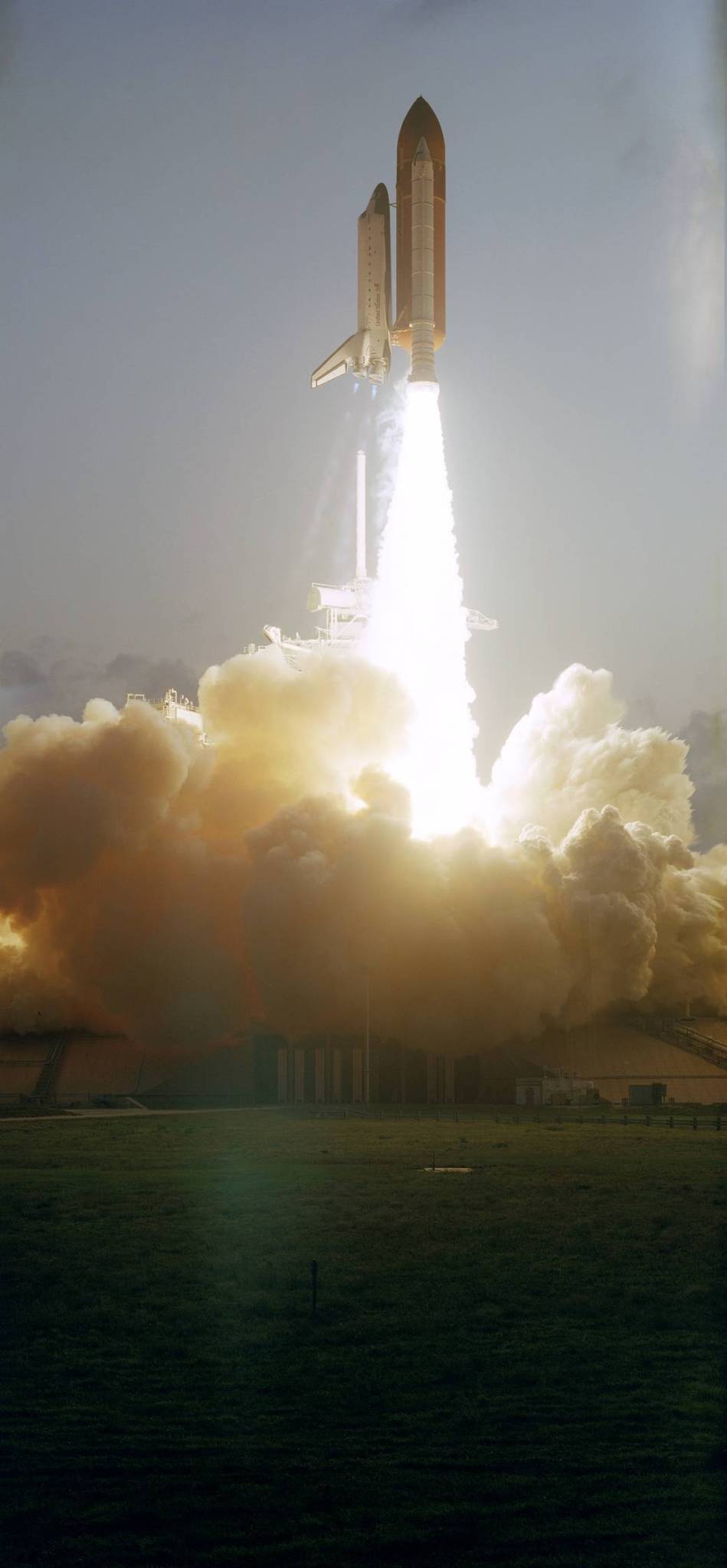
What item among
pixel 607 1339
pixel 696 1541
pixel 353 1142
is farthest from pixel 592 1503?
pixel 353 1142

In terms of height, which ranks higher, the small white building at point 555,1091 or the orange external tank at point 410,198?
the orange external tank at point 410,198

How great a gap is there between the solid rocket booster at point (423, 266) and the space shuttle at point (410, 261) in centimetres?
A: 3

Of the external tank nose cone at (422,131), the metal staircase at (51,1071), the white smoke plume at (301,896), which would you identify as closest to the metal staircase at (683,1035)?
the white smoke plume at (301,896)

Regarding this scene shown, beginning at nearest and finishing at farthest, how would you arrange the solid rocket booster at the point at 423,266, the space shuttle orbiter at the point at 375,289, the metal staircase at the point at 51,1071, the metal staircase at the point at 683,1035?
1. the solid rocket booster at the point at 423,266
2. the space shuttle orbiter at the point at 375,289
3. the metal staircase at the point at 51,1071
4. the metal staircase at the point at 683,1035

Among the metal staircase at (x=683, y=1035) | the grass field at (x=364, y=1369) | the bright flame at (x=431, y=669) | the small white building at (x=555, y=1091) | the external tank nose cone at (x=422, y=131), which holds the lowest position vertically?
the grass field at (x=364, y=1369)

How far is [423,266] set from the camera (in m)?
57.8

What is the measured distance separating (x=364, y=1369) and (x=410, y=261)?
47519 millimetres

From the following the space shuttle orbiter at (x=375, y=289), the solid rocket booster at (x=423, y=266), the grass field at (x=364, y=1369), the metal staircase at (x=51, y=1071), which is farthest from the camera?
the metal staircase at (x=51, y=1071)

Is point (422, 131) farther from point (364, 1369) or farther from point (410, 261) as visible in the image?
point (364, 1369)

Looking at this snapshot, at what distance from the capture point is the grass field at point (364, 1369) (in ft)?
43.9

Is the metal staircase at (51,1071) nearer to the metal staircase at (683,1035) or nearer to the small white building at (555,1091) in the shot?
the small white building at (555,1091)

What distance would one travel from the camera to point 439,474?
61.6 m

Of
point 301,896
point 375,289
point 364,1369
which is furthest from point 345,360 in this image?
point 364,1369

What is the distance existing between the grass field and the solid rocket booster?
108 ft
